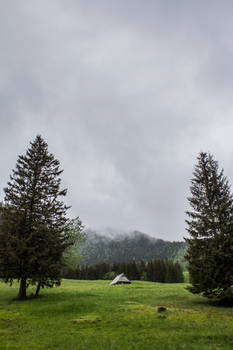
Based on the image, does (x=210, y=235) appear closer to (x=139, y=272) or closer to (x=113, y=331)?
(x=113, y=331)

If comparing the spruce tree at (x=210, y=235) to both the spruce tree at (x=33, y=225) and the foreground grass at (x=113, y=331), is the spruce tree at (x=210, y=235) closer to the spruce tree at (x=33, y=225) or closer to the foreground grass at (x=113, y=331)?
the foreground grass at (x=113, y=331)

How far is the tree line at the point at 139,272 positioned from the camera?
92.4 metres

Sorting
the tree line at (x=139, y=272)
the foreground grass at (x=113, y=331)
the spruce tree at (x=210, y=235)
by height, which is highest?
the spruce tree at (x=210, y=235)

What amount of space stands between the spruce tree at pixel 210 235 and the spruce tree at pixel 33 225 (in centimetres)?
1278

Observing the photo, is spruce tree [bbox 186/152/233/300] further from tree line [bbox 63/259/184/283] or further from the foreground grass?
tree line [bbox 63/259/184/283]

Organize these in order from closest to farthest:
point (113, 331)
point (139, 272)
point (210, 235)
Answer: point (113, 331), point (210, 235), point (139, 272)

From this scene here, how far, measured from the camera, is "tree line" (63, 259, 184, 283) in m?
92.4

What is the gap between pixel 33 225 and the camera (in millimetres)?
23266

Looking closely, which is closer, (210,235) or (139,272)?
(210,235)

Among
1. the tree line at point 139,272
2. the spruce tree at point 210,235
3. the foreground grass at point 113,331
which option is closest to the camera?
the foreground grass at point 113,331

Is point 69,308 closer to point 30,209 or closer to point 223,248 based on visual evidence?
point 30,209

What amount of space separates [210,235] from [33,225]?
1747cm

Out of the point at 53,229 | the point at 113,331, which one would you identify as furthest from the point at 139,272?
the point at 113,331

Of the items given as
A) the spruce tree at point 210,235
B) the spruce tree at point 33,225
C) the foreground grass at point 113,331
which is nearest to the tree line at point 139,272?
the spruce tree at point 33,225
